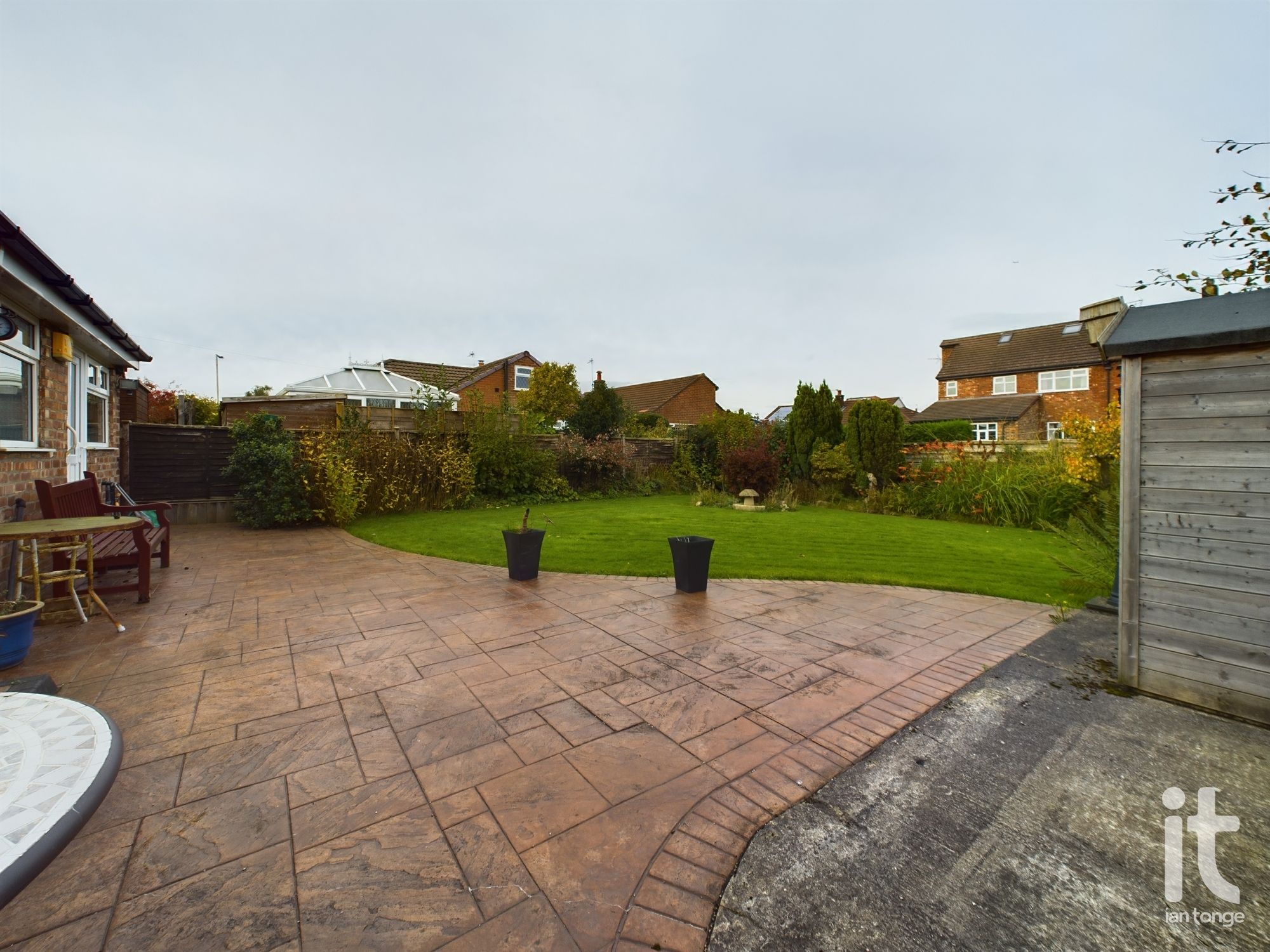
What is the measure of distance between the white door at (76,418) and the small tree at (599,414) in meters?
12.6

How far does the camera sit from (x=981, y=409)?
108 ft

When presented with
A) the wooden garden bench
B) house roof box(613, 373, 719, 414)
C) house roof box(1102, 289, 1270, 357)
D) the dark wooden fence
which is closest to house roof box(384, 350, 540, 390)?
house roof box(613, 373, 719, 414)

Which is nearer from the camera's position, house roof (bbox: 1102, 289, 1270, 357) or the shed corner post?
house roof (bbox: 1102, 289, 1270, 357)

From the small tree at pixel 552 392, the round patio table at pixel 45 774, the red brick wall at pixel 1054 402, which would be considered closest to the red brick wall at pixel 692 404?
the small tree at pixel 552 392

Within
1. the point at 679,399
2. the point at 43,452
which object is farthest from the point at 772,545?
the point at 679,399

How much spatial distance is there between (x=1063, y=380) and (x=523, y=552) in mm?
35894

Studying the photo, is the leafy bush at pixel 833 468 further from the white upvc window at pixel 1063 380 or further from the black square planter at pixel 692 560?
the white upvc window at pixel 1063 380

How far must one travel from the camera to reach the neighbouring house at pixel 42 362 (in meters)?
4.23

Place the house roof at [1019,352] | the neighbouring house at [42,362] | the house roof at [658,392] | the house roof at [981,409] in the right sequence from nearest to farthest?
the neighbouring house at [42,362] → the house roof at [1019,352] → the house roof at [981,409] → the house roof at [658,392]

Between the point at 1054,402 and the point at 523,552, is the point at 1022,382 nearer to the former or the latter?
the point at 1054,402

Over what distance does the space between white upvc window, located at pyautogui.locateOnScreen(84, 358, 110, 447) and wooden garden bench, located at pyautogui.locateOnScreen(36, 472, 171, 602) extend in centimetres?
209

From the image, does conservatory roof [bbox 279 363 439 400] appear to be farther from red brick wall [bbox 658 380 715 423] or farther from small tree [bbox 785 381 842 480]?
red brick wall [bbox 658 380 715 423]

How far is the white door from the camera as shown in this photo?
6.11 m
